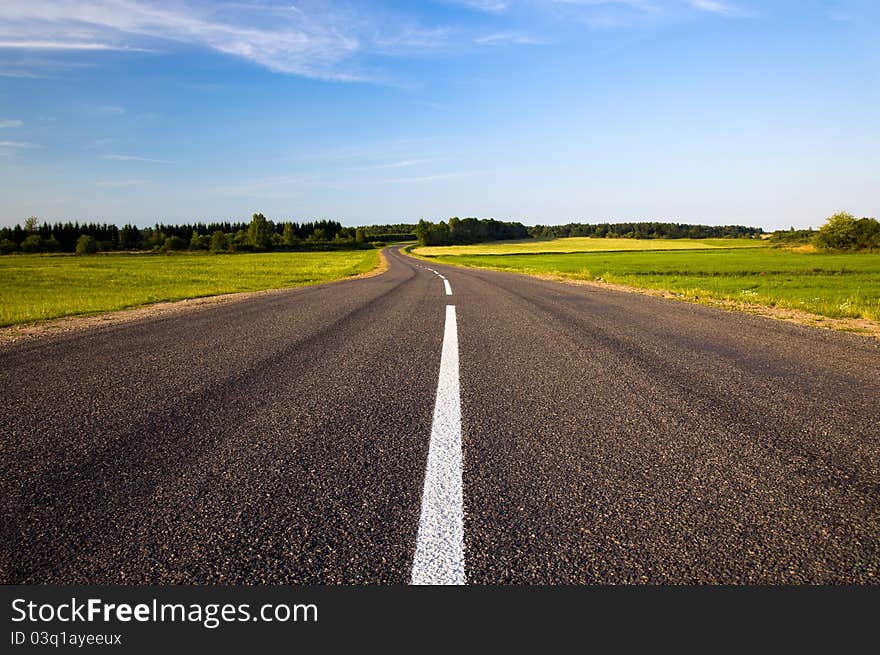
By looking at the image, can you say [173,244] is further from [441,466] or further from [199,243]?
[441,466]

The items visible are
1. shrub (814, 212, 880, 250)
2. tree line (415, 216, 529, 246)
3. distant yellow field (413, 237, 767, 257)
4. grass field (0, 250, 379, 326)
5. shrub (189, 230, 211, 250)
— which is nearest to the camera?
grass field (0, 250, 379, 326)

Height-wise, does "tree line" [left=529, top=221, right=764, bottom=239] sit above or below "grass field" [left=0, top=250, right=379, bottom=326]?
above

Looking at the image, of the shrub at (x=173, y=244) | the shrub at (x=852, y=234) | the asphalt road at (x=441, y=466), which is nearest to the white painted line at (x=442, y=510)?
the asphalt road at (x=441, y=466)

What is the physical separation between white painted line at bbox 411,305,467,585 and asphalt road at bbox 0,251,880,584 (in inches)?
0.6

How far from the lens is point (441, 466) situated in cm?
260

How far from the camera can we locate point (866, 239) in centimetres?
6300

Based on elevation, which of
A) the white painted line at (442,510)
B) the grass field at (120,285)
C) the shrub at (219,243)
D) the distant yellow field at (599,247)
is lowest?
the white painted line at (442,510)

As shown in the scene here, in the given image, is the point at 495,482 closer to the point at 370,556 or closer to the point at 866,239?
the point at 370,556

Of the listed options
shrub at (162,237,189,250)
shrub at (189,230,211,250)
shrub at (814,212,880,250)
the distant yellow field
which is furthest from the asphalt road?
shrub at (189,230,211,250)

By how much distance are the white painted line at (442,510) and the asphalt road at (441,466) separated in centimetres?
2

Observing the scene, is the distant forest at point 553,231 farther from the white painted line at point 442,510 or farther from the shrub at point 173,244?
the white painted line at point 442,510

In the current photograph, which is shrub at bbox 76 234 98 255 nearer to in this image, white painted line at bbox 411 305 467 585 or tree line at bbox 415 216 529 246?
tree line at bbox 415 216 529 246

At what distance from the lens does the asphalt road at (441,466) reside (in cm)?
183

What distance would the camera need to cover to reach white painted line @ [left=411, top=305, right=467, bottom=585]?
1.74 m
